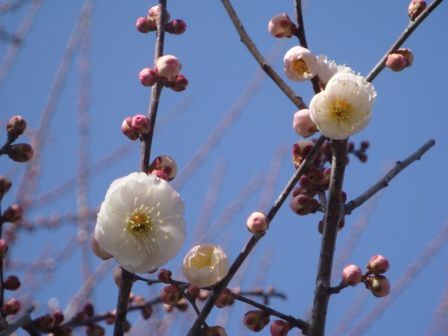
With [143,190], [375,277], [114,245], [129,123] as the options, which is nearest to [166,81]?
[129,123]

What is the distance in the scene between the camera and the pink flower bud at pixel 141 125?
141 cm

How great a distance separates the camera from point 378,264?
1.49 metres

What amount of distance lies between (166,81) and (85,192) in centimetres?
171

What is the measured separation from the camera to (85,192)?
121 inches

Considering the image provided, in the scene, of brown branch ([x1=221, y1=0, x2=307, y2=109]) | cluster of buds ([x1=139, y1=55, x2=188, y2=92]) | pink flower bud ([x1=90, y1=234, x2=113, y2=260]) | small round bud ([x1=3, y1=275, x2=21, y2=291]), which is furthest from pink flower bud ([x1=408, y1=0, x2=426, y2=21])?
small round bud ([x1=3, y1=275, x2=21, y2=291])

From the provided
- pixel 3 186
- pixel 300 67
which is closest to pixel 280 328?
pixel 300 67

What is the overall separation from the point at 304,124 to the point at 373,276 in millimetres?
472

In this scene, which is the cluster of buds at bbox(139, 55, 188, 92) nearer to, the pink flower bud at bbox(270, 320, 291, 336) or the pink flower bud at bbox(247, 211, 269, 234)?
the pink flower bud at bbox(247, 211, 269, 234)

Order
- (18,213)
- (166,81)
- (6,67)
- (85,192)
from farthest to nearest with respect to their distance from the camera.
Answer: (85,192) < (6,67) < (18,213) < (166,81)

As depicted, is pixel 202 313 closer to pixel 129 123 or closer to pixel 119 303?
pixel 119 303

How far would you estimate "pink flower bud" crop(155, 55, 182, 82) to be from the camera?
1478mm

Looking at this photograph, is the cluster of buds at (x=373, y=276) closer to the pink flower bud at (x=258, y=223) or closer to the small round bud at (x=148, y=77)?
the pink flower bud at (x=258, y=223)

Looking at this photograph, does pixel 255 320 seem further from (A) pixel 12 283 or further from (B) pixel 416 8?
(B) pixel 416 8

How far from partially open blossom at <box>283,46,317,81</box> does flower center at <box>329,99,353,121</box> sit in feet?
0.37
